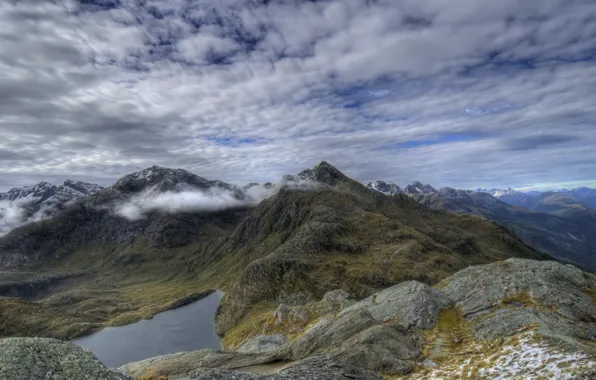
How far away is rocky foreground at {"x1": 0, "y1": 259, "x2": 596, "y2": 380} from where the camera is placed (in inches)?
701

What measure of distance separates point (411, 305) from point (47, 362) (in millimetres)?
37793

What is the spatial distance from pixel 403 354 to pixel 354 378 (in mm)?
8822

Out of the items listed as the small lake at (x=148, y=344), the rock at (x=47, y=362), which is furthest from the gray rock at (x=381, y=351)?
the small lake at (x=148, y=344)

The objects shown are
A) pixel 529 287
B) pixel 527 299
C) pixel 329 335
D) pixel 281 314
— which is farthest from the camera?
pixel 281 314

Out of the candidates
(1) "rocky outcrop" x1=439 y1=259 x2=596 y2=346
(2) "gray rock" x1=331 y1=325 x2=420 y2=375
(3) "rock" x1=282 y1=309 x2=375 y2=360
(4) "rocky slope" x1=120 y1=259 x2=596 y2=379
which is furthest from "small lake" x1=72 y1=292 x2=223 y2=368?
(2) "gray rock" x1=331 y1=325 x2=420 y2=375

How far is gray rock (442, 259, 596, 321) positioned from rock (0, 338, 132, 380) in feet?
125

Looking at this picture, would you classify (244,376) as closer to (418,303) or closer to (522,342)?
(522,342)

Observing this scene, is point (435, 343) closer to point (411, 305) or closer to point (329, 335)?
point (411, 305)

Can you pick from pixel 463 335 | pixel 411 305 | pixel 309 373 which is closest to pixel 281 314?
pixel 411 305

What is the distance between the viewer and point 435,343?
3319cm

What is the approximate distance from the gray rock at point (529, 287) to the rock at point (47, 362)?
1501 inches

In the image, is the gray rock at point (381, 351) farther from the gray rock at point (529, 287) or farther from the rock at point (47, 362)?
the rock at point (47, 362)

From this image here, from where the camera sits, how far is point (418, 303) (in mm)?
42625

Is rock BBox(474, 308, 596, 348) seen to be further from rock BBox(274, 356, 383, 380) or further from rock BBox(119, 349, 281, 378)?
rock BBox(119, 349, 281, 378)
